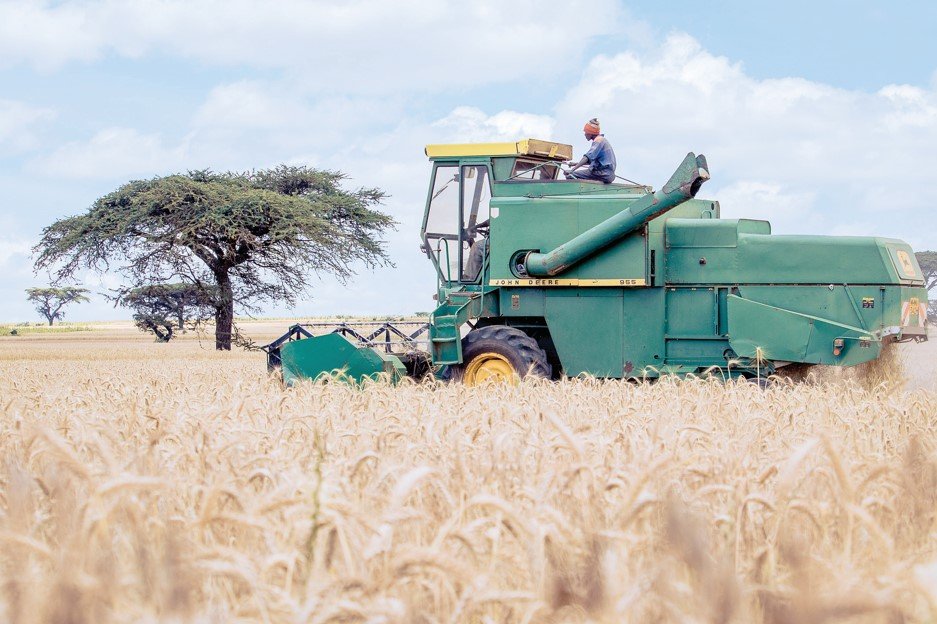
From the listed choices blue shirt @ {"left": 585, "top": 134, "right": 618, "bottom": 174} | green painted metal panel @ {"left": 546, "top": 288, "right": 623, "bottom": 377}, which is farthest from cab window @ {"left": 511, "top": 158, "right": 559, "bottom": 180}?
green painted metal panel @ {"left": 546, "top": 288, "right": 623, "bottom": 377}

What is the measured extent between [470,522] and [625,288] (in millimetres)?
7829

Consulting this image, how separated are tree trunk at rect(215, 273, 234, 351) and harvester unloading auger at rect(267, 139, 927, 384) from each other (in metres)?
22.6

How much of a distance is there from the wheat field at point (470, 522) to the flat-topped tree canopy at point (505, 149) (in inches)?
216

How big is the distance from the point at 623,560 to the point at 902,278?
29.3ft

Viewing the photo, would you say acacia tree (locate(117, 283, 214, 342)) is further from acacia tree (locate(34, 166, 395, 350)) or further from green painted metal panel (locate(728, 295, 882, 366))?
green painted metal panel (locate(728, 295, 882, 366))

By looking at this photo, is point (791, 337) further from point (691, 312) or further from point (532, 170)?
point (532, 170)

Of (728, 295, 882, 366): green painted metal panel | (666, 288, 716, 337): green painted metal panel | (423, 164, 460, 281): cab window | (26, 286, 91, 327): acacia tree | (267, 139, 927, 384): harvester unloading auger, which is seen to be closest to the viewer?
(728, 295, 882, 366): green painted metal panel

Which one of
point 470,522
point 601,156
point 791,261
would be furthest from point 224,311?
point 470,522

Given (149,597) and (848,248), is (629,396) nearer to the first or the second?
(848,248)

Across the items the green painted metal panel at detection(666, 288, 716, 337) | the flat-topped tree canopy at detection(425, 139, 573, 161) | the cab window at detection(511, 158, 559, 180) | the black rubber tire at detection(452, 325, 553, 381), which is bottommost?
the black rubber tire at detection(452, 325, 553, 381)

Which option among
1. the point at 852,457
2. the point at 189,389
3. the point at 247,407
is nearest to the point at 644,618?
the point at 852,457

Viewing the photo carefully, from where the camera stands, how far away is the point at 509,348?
34.9 feet

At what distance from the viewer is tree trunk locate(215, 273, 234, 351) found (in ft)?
109

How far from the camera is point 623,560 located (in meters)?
2.57
